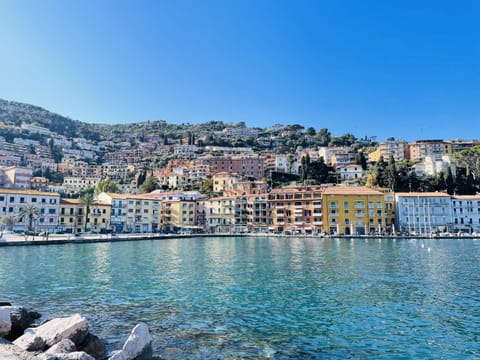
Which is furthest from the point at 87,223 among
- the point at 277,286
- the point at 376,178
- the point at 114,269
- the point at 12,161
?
the point at 12,161

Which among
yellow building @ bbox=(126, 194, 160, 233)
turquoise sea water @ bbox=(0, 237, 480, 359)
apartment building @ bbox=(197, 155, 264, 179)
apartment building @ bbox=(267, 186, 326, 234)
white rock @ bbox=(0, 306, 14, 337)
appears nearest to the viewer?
white rock @ bbox=(0, 306, 14, 337)

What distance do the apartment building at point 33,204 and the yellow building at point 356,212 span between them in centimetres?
5768

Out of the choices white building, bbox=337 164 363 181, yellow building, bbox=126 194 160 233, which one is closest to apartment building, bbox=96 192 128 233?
yellow building, bbox=126 194 160 233

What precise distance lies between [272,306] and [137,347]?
7981 millimetres

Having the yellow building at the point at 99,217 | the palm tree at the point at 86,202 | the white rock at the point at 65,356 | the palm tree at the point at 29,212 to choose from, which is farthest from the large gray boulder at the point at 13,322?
the yellow building at the point at 99,217

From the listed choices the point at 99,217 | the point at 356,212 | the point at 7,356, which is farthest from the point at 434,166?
the point at 7,356

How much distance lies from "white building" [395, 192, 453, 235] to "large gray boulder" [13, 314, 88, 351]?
81.7 metres

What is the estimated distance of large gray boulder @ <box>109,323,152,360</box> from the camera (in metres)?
8.73

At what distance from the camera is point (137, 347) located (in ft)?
29.6

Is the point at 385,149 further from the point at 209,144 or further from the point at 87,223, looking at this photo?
the point at 87,223

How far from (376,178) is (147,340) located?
98.5 m

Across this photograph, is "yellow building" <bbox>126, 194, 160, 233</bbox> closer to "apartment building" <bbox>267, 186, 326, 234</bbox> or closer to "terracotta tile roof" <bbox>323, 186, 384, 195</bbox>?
"apartment building" <bbox>267, 186, 326, 234</bbox>

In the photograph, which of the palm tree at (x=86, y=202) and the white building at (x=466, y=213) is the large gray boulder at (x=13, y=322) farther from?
the white building at (x=466, y=213)

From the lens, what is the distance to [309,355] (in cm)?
1032
